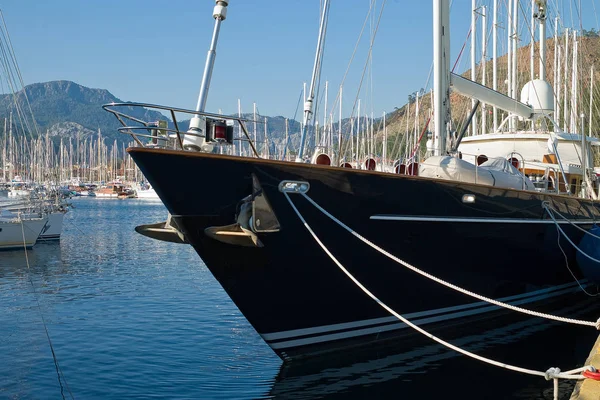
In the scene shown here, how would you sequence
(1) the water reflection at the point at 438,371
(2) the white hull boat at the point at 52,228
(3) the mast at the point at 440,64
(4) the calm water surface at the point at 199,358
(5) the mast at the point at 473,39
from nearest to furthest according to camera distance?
(1) the water reflection at the point at 438,371, (4) the calm water surface at the point at 199,358, (3) the mast at the point at 440,64, (5) the mast at the point at 473,39, (2) the white hull boat at the point at 52,228

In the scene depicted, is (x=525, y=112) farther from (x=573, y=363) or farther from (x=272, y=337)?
(x=272, y=337)

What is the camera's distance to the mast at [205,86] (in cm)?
815

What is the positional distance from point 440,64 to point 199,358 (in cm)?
671

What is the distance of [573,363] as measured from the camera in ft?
32.4

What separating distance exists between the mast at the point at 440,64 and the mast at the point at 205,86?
4752mm

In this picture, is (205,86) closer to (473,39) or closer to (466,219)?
(466,219)

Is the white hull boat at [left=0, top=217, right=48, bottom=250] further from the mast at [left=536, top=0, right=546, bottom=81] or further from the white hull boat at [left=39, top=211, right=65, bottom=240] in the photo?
the mast at [left=536, top=0, right=546, bottom=81]

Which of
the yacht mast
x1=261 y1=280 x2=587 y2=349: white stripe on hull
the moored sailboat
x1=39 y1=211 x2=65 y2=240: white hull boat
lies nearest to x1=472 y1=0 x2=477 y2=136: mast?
the yacht mast

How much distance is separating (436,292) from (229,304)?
6.28m

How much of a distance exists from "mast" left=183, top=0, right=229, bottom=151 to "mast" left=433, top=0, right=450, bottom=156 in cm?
475

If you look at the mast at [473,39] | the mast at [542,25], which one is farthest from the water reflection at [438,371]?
the mast at [473,39]

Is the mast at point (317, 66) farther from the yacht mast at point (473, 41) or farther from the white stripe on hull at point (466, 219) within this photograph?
the yacht mast at point (473, 41)

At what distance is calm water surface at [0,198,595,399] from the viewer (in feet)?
28.4

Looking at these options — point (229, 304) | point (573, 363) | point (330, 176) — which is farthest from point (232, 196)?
point (229, 304)
